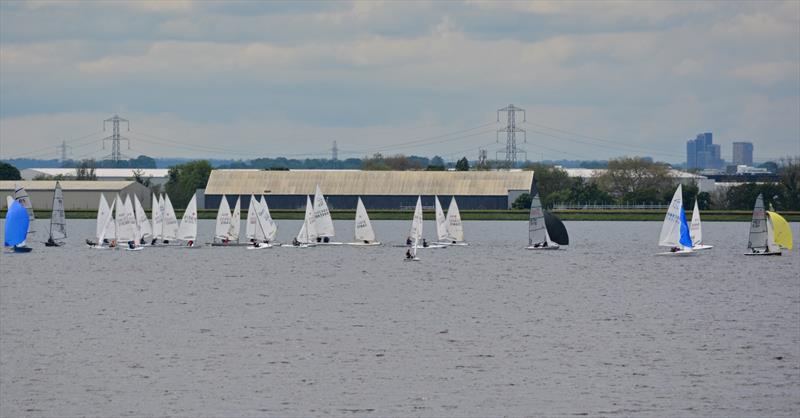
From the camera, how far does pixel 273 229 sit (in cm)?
9712

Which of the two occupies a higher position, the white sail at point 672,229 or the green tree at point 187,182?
the green tree at point 187,182

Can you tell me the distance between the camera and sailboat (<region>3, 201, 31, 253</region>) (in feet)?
287

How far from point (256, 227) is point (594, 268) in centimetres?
2554

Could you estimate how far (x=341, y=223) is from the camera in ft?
491

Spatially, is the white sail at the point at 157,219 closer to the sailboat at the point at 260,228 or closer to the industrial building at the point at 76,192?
the sailboat at the point at 260,228

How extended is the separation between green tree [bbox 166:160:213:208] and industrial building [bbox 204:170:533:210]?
10.7m

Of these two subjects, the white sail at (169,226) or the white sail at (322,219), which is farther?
the white sail at (169,226)

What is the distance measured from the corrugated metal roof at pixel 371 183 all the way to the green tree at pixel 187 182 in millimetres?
10356

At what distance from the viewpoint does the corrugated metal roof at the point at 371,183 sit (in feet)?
→ 499

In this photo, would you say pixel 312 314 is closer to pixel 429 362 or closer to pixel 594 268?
pixel 429 362

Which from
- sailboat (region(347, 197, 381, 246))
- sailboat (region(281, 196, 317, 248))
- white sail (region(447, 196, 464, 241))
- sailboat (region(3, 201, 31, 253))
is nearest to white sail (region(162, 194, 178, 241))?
sailboat (region(281, 196, 317, 248))

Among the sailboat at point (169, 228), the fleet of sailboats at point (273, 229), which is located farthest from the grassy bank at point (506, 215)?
the sailboat at point (169, 228)

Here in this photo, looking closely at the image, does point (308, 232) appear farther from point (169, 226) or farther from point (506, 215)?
point (506, 215)

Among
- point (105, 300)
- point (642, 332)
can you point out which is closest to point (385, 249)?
point (105, 300)
